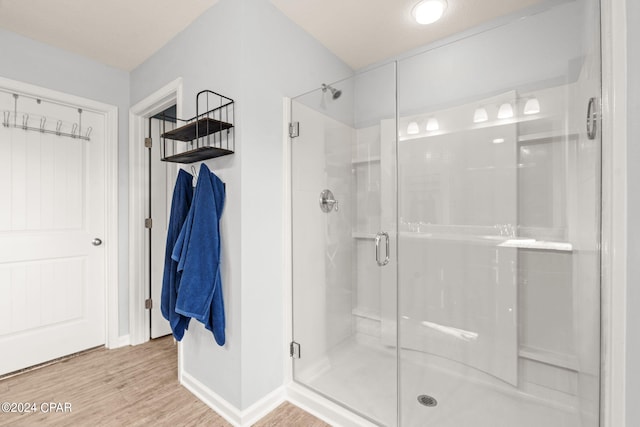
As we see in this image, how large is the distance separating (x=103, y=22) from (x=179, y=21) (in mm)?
499

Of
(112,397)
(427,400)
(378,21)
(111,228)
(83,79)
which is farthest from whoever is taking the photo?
(111,228)

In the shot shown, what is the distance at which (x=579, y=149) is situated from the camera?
3.65ft

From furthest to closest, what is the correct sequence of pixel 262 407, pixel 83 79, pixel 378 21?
pixel 83 79 < pixel 378 21 < pixel 262 407

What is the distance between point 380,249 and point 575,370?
3.09ft

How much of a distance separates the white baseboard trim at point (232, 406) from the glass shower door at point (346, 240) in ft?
0.62

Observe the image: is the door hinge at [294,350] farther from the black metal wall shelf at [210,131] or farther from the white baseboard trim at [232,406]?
the black metal wall shelf at [210,131]

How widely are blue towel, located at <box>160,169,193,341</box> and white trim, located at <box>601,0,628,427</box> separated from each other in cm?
189

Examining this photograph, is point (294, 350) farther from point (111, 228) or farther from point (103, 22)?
point (103, 22)

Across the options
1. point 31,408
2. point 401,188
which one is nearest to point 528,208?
point 401,188

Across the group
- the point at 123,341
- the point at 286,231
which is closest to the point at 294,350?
the point at 286,231

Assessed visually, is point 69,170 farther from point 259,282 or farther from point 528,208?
point 528,208

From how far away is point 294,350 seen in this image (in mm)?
1778

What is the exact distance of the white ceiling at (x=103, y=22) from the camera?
1660 mm

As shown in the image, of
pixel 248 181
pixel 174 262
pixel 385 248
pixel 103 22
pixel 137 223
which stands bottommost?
pixel 174 262
